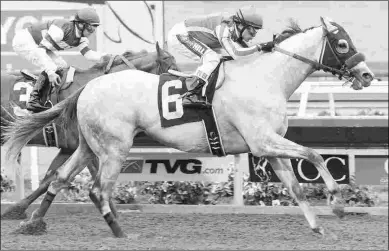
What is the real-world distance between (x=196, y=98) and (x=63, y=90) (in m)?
1.51

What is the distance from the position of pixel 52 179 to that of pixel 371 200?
3104 millimetres

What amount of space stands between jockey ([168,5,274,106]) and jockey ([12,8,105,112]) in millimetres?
811

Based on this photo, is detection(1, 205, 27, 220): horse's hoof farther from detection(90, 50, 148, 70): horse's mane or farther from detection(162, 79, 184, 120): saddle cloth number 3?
detection(162, 79, 184, 120): saddle cloth number 3

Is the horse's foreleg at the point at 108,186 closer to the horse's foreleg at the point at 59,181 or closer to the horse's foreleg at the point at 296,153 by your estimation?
the horse's foreleg at the point at 59,181

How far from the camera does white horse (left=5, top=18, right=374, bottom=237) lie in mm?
7438

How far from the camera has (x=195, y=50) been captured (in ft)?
25.5

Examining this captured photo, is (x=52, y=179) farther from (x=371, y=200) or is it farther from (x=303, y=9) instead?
(x=303, y=9)

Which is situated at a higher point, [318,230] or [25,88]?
[25,88]

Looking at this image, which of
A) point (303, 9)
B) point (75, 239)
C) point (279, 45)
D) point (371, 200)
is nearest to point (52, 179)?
point (75, 239)

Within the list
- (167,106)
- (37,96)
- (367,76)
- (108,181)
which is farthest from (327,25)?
(37,96)

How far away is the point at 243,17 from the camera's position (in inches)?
297

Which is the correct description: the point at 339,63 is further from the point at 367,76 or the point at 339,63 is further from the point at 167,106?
the point at 167,106

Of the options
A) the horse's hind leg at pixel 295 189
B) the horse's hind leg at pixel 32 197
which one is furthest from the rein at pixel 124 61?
the horse's hind leg at pixel 295 189

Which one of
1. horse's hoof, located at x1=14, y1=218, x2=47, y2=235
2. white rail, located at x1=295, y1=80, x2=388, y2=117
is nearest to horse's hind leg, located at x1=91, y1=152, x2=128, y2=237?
horse's hoof, located at x1=14, y1=218, x2=47, y2=235
